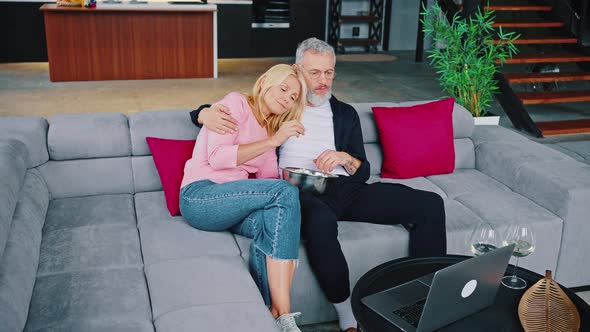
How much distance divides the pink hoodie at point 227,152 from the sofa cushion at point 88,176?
17.7 inches

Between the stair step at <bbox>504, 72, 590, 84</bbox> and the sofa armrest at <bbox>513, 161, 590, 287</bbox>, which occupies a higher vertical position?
the stair step at <bbox>504, 72, 590, 84</bbox>

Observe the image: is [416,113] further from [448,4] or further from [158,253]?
[448,4]

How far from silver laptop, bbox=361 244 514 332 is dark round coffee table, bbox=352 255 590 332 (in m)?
0.02

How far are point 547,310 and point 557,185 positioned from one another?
121 centimetres

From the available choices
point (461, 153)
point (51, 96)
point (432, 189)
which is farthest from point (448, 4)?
point (51, 96)

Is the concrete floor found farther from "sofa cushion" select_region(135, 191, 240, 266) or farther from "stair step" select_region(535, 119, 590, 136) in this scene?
"sofa cushion" select_region(135, 191, 240, 266)

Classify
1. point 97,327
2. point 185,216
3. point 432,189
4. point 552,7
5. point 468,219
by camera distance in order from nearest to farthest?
point 97,327, point 185,216, point 468,219, point 432,189, point 552,7

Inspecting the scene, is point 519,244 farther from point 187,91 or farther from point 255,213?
point 187,91

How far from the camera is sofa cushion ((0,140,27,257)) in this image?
2.06 metres

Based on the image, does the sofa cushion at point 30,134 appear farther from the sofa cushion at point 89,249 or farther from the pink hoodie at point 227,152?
the pink hoodie at point 227,152

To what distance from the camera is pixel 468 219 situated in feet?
9.26

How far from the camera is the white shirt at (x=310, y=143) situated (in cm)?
289

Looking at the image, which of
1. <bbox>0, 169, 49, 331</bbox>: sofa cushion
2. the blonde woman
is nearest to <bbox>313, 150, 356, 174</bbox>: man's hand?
the blonde woman

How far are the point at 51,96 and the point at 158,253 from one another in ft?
17.1
